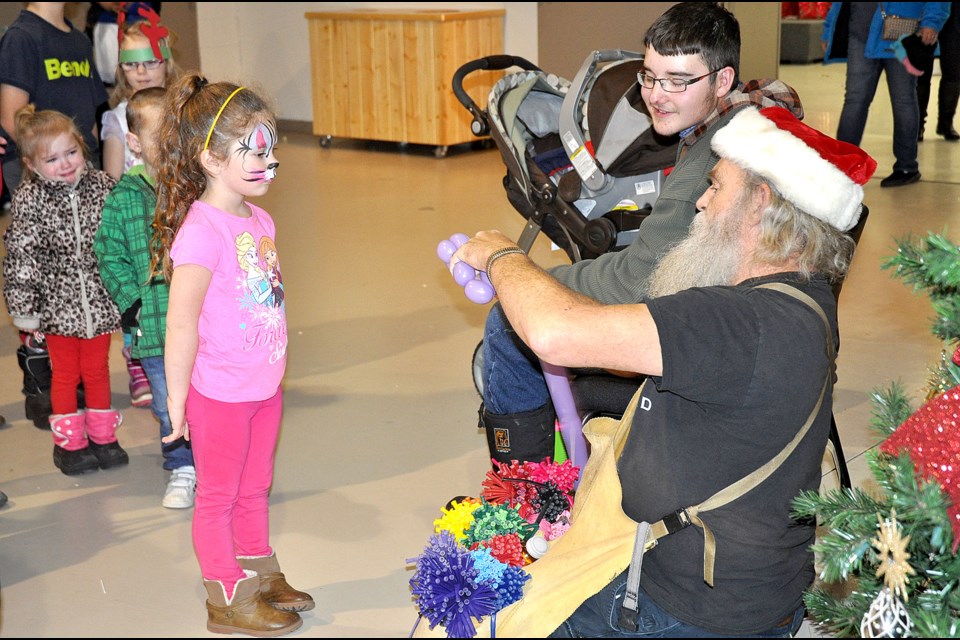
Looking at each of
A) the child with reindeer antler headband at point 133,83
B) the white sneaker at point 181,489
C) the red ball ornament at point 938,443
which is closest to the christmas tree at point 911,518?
the red ball ornament at point 938,443

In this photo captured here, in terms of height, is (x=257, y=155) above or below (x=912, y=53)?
above

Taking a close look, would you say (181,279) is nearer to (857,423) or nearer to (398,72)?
(857,423)

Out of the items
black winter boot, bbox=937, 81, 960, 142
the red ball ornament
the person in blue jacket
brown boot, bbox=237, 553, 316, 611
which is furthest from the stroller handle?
black winter boot, bbox=937, 81, 960, 142

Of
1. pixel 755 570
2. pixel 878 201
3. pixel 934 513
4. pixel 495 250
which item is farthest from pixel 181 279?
pixel 878 201

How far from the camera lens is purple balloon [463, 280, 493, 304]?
204 centimetres

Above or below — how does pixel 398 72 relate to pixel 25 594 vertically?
above

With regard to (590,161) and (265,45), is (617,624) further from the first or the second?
(265,45)

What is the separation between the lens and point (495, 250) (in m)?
Answer: 2.00

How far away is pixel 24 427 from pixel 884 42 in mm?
5940

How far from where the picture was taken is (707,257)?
1.83 metres

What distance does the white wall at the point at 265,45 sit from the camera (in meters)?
10.1

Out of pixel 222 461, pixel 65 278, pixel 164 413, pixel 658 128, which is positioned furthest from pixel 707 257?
pixel 65 278

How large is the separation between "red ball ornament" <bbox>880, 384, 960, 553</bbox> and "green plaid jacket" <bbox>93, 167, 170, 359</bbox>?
2.27 m

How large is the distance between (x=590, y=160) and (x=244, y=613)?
6.00ft
